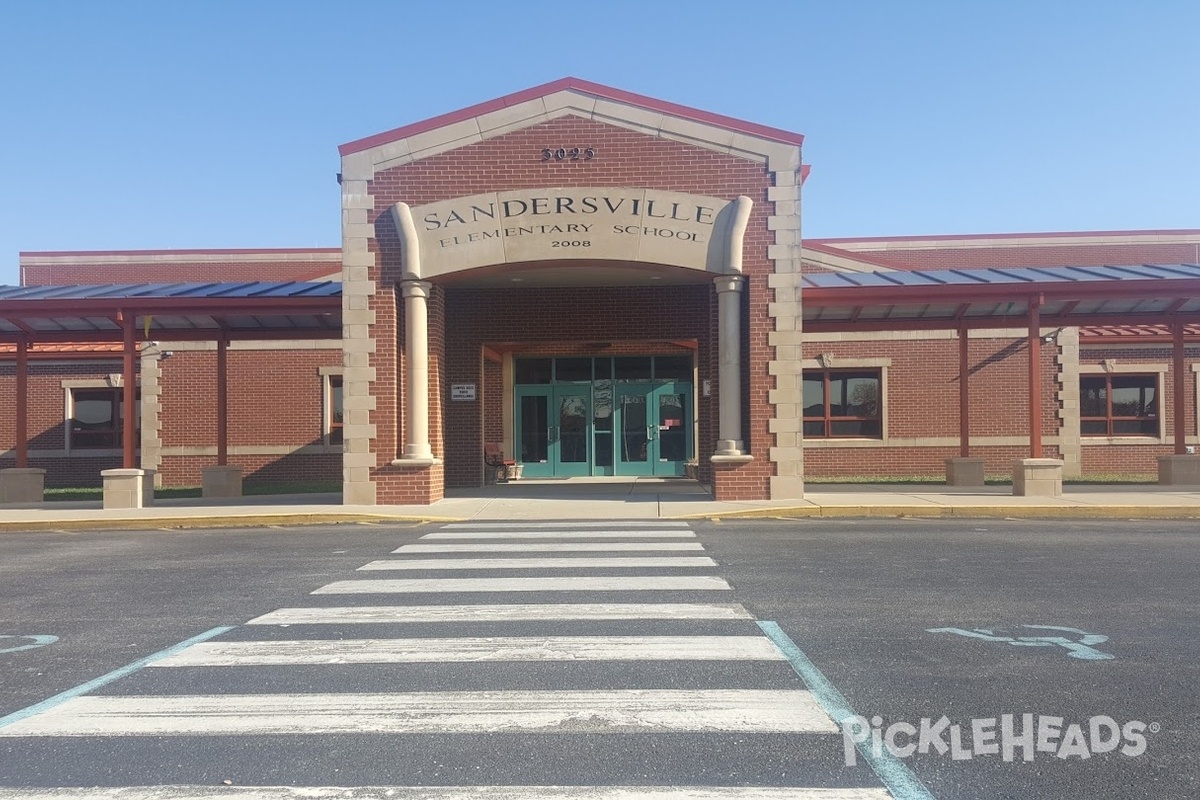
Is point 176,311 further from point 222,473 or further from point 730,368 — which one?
point 730,368

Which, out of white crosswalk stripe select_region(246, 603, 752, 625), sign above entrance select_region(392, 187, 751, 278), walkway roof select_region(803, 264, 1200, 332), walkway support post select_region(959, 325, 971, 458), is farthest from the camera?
walkway support post select_region(959, 325, 971, 458)

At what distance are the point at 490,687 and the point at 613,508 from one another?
9236 mm

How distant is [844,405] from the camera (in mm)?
22828

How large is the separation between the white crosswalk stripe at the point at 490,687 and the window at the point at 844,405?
51.0ft

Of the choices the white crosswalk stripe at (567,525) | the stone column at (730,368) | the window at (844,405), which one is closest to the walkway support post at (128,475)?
the white crosswalk stripe at (567,525)

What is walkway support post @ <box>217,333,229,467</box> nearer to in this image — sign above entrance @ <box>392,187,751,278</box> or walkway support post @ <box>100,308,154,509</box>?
walkway support post @ <box>100,308,154,509</box>

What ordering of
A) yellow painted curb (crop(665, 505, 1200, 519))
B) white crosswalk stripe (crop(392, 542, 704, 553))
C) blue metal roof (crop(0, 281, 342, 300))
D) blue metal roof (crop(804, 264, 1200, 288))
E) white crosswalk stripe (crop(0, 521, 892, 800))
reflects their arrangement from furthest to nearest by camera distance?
blue metal roof (crop(0, 281, 342, 300))
blue metal roof (crop(804, 264, 1200, 288))
yellow painted curb (crop(665, 505, 1200, 519))
white crosswalk stripe (crop(392, 542, 704, 553))
white crosswalk stripe (crop(0, 521, 892, 800))

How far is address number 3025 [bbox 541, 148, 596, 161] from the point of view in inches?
597

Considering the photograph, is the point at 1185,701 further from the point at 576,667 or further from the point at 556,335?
the point at 556,335

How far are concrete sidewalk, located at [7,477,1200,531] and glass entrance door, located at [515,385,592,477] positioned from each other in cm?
520

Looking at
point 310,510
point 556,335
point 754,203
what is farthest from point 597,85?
point 310,510

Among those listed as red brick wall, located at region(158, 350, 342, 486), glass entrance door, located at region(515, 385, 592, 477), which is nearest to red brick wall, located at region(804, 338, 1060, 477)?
glass entrance door, located at region(515, 385, 592, 477)

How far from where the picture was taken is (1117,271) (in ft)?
55.8

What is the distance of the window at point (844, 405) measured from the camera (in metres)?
22.7
